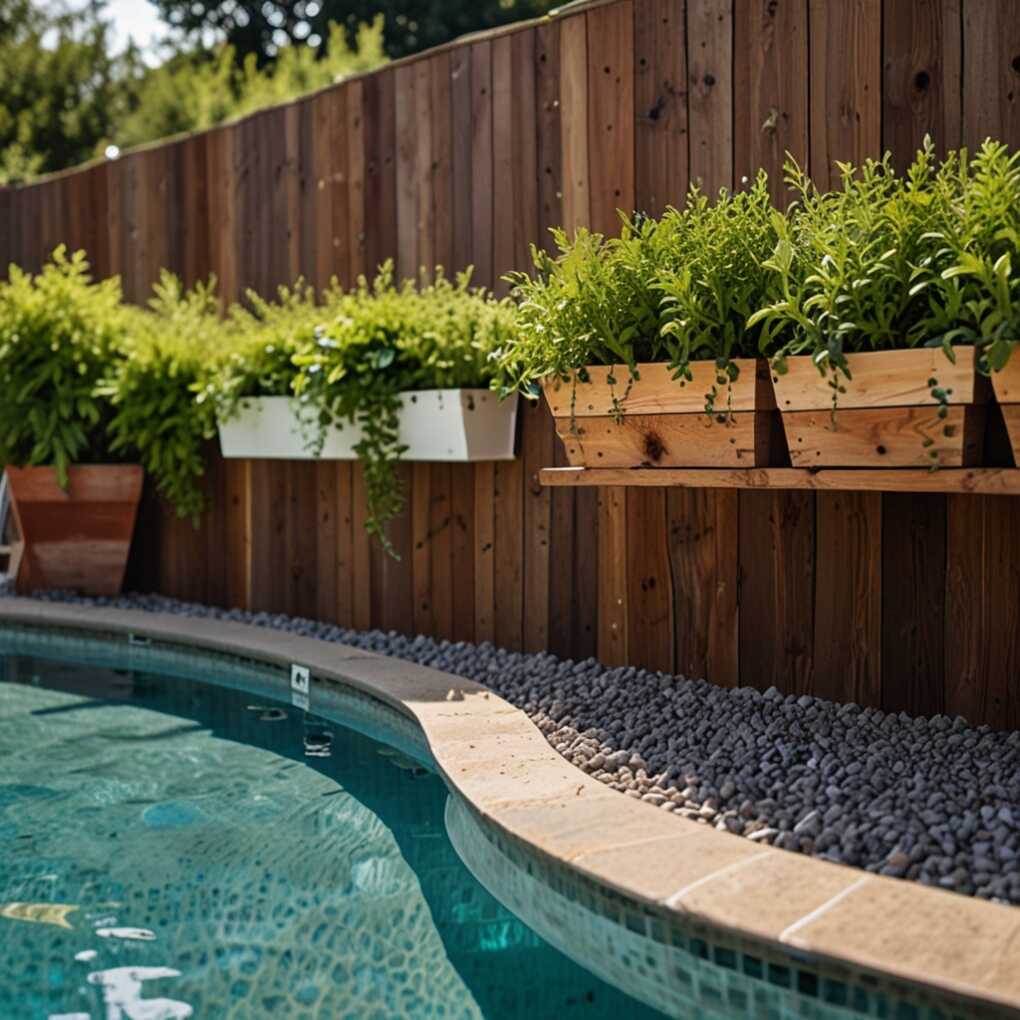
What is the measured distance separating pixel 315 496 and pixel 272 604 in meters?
0.50

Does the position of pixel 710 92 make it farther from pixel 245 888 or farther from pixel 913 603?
pixel 245 888

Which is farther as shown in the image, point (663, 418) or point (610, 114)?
point (610, 114)

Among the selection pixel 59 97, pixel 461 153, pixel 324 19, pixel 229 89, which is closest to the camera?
pixel 461 153

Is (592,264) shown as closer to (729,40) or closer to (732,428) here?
(732,428)

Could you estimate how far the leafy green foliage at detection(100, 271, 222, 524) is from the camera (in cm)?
522

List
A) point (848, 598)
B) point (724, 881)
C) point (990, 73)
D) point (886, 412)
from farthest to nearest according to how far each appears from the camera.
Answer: point (848, 598)
point (990, 73)
point (886, 412)
point (724, 881)

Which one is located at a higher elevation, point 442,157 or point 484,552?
point 442,157

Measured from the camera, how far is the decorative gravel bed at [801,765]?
2.23 meters

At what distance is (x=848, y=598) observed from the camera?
10.8 feet

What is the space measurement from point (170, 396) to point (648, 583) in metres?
2.33

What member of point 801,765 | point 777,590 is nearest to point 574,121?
point 777,590

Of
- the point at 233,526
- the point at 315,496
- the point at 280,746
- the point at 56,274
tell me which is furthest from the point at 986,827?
the point at 56,274

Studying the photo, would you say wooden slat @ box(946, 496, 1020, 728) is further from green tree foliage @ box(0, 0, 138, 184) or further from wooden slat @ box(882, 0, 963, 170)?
green tree foliage @ box(0, 0, 138, 184)

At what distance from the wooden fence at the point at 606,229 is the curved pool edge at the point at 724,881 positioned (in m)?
0.77
